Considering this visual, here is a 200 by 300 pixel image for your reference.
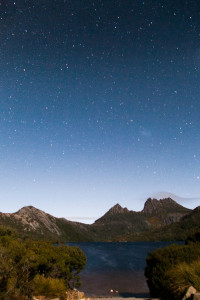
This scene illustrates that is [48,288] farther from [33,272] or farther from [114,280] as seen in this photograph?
[114,280]

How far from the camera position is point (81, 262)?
102ft

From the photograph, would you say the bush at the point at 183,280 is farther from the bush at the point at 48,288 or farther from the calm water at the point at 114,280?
the calm water at the point at 114,280

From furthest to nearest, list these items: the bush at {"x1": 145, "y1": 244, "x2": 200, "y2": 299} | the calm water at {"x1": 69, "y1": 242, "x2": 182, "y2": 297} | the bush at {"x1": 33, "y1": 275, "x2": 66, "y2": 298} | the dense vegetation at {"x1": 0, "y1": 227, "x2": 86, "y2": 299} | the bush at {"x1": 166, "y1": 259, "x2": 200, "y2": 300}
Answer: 1. the calm water at {"x1": 69, "y1": 242, "x2": 182, "y2": 297}
2. the bush at {"x1": 145, "y1": 244, "x2": 200, "y2": 299}
3. the bush at {"x1": 33, "y1": 275, "x2": 66, "y2": 298}
4. the dense vegetation at {"x1": 0, "y1": 227, "x2": 86, "y2": 299}
5. the bush at {"x1": 166, "y1": 259, "x2": 200, "y2": 300}

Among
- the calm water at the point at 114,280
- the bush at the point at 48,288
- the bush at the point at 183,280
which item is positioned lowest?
the calm water at the point at 114,280

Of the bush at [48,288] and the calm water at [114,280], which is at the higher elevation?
the bush at [48,288]

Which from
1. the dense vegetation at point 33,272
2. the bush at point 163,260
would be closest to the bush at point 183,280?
the dense vegetation at point 33,272

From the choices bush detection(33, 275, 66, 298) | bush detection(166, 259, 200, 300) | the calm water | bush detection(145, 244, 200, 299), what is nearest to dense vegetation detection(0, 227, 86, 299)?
bush detection(33, 275, 66, 298)

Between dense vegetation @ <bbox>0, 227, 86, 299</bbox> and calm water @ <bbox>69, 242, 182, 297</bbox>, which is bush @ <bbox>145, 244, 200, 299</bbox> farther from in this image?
calm water @ <bbox>69, 242, 182, 297</bbox>

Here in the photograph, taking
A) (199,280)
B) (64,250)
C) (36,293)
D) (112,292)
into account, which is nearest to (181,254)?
(36,293)

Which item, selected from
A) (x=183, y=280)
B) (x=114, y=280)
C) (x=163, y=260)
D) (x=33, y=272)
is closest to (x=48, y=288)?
(x=33, y=272)

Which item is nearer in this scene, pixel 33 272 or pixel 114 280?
pixel 33 272

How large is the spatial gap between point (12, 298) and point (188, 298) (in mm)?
7304

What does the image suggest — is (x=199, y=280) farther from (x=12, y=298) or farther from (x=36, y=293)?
(x=36, y=293)

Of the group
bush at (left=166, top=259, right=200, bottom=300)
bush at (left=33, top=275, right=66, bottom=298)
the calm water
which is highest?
bush at (left=166, top=259, right=200, bottom=300)
